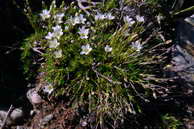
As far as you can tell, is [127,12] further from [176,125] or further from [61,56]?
[176,125]

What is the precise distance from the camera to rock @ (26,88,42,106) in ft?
10.2

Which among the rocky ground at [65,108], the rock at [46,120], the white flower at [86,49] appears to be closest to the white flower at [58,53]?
the white flower at [86,49]

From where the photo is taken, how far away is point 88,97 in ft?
9.36

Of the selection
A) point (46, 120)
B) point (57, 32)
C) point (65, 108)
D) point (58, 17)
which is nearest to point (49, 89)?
point (65, 108)

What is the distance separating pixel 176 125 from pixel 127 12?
4.41 feet

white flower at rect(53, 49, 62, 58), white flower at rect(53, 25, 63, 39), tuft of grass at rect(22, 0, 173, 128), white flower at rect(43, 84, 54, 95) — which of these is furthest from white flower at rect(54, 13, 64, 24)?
white flower at rect(43, 84, 54, 95)

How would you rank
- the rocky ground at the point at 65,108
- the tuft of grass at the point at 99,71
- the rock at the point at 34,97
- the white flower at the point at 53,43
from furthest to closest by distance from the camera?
the rock at the point at 34,97, the rocky ground at the point at 65,108, the tuft of grass at the point at 99,71, the white flower at the point at 53,43

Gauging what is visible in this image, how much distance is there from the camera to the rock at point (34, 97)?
3124 millimetres

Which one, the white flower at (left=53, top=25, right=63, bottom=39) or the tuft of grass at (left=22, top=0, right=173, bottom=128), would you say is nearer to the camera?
the white flower at (left=53, top=25, right=63, bottom=39)

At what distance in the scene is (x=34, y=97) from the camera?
313 centimetres

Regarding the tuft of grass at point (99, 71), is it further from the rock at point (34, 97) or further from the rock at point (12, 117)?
the rock at point (12, 117)

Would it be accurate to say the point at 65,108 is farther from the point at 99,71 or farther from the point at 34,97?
the point at 99,71

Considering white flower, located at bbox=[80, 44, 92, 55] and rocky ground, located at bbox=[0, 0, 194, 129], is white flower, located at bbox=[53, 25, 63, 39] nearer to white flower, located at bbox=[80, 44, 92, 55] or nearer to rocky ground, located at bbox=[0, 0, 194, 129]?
white flower, located at bbox=[80, 44, 92, 55]

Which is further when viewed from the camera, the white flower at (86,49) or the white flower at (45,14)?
the white flower at (45,14)
